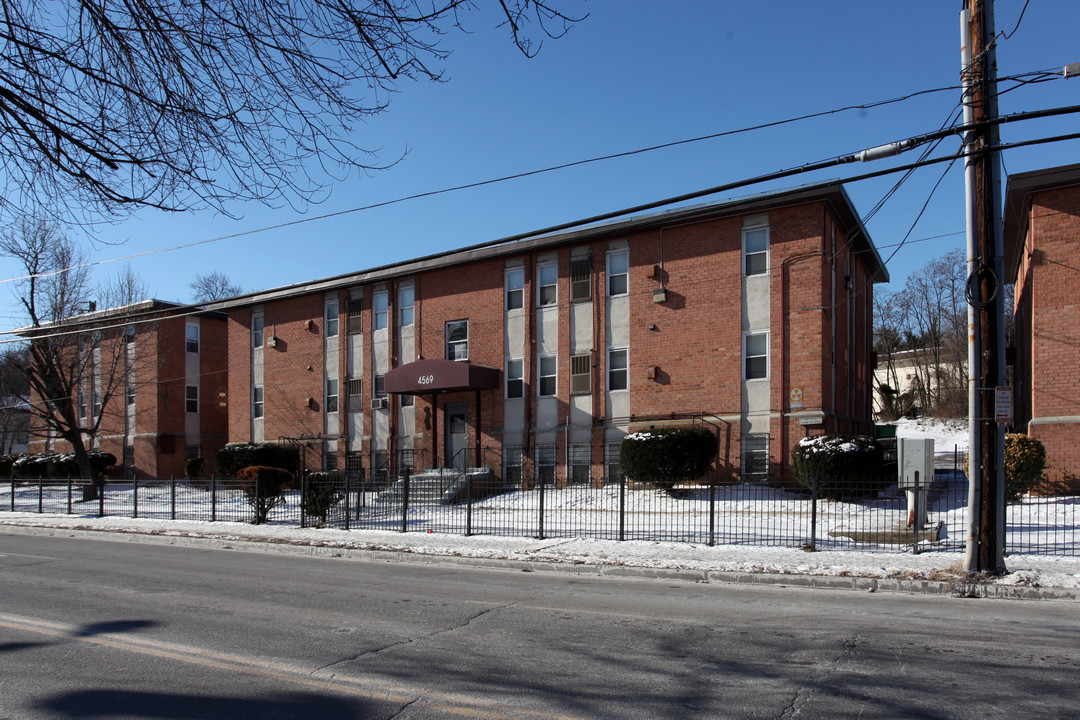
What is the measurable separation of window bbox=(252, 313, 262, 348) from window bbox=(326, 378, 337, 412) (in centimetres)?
487

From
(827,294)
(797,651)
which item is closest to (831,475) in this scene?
(827,294)

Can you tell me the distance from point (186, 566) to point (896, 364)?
53.6m

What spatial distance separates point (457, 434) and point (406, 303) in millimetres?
5541

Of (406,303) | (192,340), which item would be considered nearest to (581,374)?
(406,303)

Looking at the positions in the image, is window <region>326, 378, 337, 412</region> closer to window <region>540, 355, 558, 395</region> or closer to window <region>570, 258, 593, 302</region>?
window <region>540, 355, 558, 395</region>

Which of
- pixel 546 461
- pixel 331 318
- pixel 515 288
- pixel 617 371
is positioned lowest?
pixel 546 461

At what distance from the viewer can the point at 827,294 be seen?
23.0 m

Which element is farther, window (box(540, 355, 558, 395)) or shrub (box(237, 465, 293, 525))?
window (box(540, 355, 558, 395))

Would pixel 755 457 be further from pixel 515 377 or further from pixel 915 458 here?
pixel 515 377

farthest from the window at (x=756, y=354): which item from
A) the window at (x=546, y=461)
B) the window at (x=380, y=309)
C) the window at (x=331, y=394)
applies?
the window at (x=331, y=394)

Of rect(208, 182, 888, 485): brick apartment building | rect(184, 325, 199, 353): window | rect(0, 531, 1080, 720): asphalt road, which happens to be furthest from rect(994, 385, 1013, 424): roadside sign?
rect(184, 325, 199, 353): window

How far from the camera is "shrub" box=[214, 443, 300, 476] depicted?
30.6 metres

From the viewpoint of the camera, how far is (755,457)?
23156 millimetres

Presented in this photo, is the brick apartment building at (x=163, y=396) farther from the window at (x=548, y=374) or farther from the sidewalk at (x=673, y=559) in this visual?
the sidewalk at (x=673, y=559)
